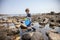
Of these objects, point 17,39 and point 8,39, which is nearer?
point 8,39

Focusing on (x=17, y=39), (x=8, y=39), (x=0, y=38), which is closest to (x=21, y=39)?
(x=17, y=39)

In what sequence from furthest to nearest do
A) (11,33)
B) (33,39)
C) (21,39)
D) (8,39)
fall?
(11,33), (21,39), (8,39), (33,39)

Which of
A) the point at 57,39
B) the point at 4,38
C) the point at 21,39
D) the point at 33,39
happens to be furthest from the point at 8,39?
the point at 57,39

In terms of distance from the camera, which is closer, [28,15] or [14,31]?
[28,15]

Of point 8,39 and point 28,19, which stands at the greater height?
point 28,19

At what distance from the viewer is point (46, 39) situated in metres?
3.58

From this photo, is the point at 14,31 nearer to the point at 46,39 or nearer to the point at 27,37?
the point at 27,37

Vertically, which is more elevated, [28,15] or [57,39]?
[28,15]

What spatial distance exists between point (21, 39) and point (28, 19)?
0.67 metres

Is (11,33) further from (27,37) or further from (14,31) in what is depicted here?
(27,37)

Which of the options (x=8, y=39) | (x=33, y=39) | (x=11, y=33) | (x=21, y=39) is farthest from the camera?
(x=11, y=33)

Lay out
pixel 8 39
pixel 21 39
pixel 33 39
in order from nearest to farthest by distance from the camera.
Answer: pixel 33 39, pixel 8 39, pixel 21 39

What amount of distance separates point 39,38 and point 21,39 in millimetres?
668

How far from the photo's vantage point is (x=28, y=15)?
3.57m
